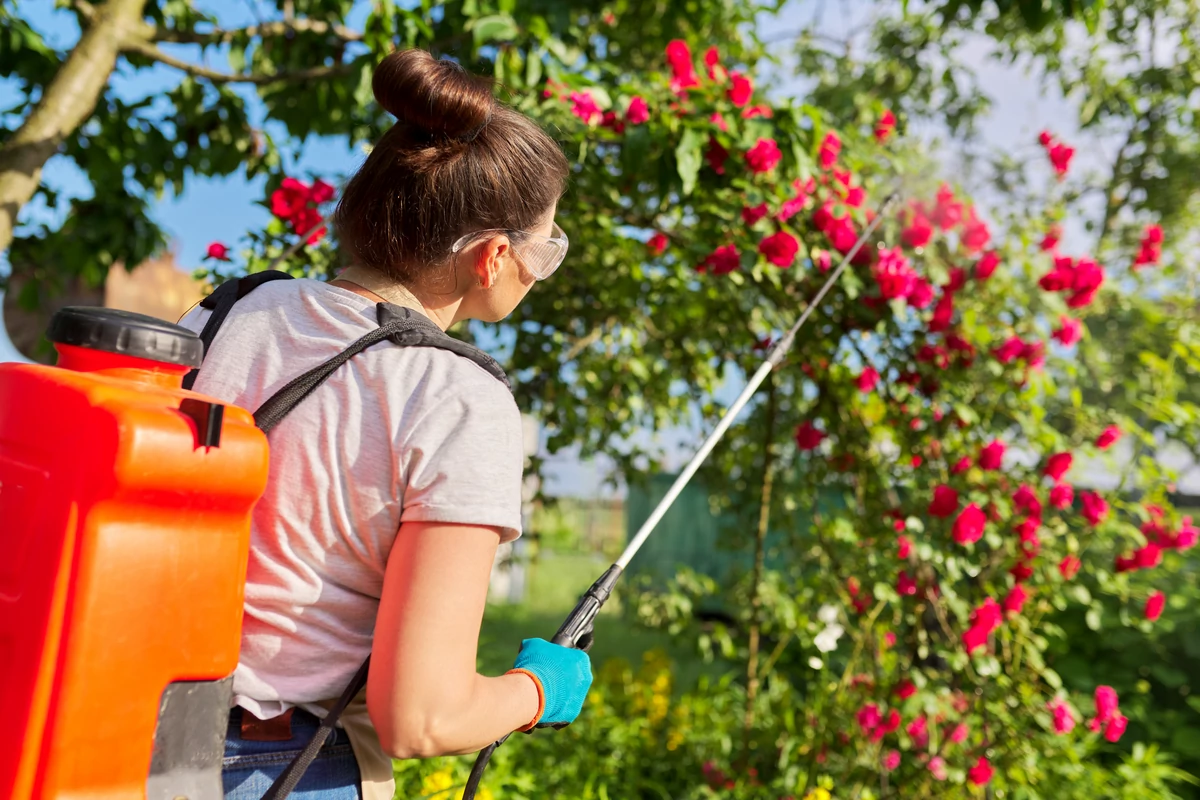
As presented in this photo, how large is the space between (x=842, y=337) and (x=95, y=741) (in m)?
2.68

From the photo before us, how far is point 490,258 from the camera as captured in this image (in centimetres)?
110

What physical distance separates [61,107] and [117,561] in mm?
3046

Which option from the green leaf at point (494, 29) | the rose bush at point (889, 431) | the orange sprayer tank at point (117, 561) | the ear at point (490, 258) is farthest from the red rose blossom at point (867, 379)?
the orange sprayer tank at point (117, 561)

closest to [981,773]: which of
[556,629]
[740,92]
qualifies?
[740,92]

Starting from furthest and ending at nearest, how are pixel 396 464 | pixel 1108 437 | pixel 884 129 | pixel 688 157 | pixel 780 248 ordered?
pixel 884 129, pixel 1108 437, pixel 780 248, pixel 688 157, pixel 396 464

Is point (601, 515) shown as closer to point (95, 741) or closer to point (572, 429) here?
point (572, 429)

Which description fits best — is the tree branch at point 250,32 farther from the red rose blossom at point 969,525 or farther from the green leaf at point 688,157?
the red rose blossom at point 969,525

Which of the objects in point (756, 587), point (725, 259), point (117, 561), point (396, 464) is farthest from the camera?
point (756, 587)

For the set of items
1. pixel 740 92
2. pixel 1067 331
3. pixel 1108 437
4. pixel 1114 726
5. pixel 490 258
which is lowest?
pixel 1114 726

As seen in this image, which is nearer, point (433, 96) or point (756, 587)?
point (433, 96)

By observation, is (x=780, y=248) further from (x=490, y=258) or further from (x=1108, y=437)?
(x=490, y=258)

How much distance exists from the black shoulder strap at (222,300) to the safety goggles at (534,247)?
0.76ft

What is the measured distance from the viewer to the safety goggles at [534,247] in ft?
3.54

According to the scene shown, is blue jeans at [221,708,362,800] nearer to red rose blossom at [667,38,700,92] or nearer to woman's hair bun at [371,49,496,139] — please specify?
woman's hair bun at [371,49,496,139]
